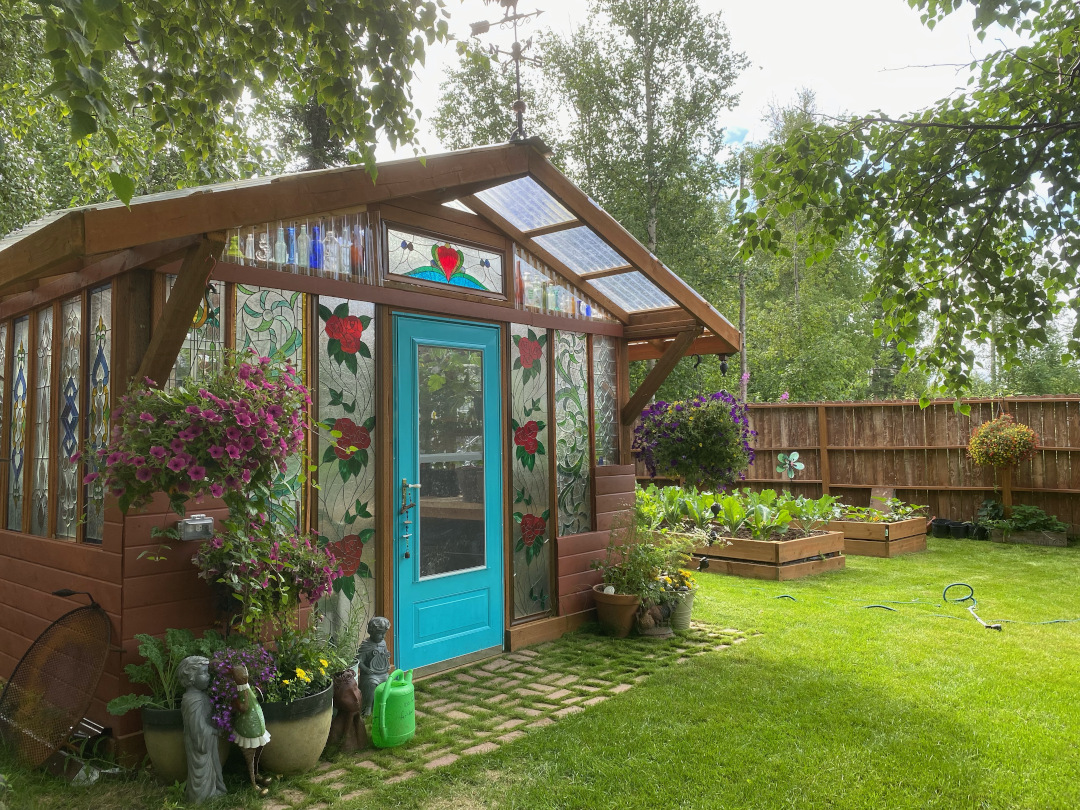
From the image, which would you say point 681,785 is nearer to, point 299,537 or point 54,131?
point 299,537

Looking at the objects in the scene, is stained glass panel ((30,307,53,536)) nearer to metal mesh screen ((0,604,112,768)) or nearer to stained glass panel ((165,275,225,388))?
metal mesh screen ((0,604,112,768))

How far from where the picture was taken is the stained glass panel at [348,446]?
4312mm

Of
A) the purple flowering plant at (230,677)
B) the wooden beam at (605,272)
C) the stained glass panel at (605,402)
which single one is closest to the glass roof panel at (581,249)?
the wooden beam at (605,272)

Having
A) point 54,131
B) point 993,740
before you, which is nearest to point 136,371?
point 993,740

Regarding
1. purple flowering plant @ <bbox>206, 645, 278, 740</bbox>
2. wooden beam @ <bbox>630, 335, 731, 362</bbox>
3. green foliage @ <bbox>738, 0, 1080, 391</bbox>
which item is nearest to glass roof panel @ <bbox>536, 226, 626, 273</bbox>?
wooden beam @ <bbox>630, 335, 731, 362</bbox>

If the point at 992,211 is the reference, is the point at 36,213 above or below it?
above

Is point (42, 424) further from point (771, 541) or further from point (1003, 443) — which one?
point (1003, 443)

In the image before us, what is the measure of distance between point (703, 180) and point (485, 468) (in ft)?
39.6

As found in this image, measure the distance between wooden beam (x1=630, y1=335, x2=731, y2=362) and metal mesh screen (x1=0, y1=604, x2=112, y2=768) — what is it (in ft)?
15.6

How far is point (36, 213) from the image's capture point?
835 centimetres

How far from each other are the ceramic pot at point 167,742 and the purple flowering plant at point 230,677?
162mm

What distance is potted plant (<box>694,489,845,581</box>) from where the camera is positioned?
25.7 ft

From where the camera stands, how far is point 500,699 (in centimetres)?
432

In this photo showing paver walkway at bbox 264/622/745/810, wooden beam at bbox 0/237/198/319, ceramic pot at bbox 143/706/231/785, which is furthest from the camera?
wooden beam at bbox 0/237/198/319
